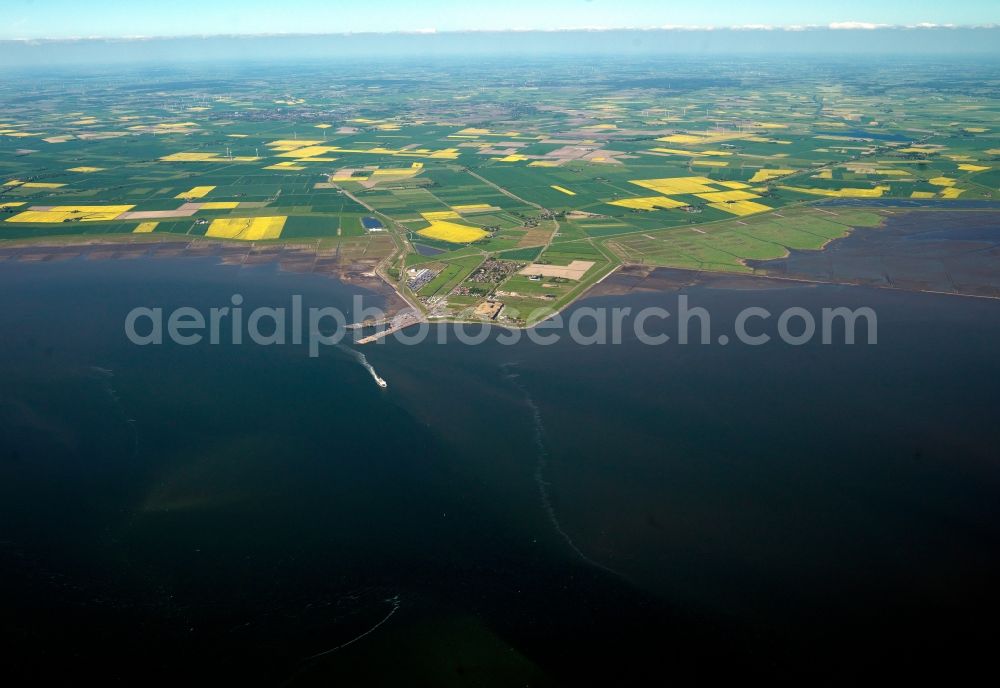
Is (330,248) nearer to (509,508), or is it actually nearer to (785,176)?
(509,508)

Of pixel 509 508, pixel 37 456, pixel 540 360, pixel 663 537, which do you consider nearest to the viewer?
pixel 663 537

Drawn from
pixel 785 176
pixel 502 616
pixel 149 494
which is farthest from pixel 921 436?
pixel 785 176

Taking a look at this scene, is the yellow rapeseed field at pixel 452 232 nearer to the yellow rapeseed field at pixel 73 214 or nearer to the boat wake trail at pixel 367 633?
the yellow rapeseed field at pixel 73 214

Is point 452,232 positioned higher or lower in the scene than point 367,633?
higher

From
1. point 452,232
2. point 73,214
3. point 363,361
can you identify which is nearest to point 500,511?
point 363,361

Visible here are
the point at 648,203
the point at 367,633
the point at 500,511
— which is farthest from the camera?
the point at 648,203

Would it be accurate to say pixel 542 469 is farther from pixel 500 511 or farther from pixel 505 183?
pixel 505 183
